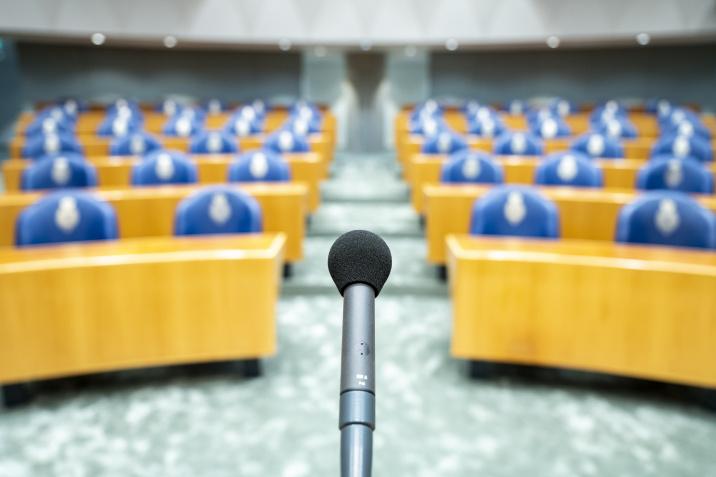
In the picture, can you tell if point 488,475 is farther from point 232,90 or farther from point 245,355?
point 232,90

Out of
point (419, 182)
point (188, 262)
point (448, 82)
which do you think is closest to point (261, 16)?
point (448, 82)

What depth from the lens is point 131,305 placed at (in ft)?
9.75

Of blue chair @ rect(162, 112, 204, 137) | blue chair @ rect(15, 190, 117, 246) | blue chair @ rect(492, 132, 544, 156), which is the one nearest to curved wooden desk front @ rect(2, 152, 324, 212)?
blue chair @ rect(492, 132, 544, 156)

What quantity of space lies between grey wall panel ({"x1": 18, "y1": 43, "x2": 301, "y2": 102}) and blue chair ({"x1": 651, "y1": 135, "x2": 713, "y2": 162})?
11736 millimetres

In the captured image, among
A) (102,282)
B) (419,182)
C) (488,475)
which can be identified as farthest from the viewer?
(419,182)

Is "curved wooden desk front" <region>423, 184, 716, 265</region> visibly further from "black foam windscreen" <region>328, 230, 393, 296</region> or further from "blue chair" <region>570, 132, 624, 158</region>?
"black foam windscreen" <region>328, 230, 393, 296</region>

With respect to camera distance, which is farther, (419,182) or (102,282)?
(419,182)

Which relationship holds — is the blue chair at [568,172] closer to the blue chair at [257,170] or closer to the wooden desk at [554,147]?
the blue chair at [257,170]

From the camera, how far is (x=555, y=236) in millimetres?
3793

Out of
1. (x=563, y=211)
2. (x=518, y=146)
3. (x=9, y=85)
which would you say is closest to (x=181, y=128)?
(x=518, y=146)

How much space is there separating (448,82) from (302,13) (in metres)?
5.56

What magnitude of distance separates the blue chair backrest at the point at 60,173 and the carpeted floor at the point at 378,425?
7.91 ft

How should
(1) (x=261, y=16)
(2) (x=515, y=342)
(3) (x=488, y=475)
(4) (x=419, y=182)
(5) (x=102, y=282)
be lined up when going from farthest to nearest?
1. (1) (x=261, y=16)
2. (4) (x=419, y=182)
3. (2) (x=515, y=342)
4. (5) (x=102, y=282)
5. (3) (x=488, y=475)

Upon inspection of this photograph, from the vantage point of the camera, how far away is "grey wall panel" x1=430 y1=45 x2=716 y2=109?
15828 mm
